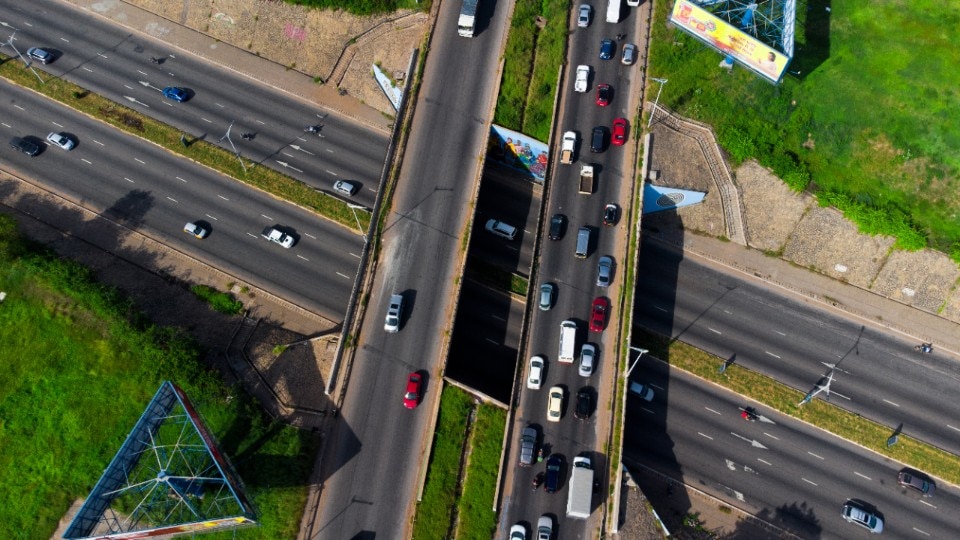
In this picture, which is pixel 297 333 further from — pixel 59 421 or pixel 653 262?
pixel 653 262

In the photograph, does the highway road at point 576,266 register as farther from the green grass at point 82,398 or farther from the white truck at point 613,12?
the green grass at point 82,398

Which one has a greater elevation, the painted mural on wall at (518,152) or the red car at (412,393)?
the painted mural on wall at (518,152)

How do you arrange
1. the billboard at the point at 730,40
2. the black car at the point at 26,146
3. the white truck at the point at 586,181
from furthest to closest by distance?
the black car at the point at 26,146, the billboard at the point at 730,40, the white truck at the point at 586,181

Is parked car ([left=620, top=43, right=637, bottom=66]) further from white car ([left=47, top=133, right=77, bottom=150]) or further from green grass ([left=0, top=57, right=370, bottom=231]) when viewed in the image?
white car ([left=47, top=133, right=77, bottom=150])

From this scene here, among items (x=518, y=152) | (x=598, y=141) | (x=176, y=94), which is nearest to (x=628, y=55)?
(x=598, y=141)

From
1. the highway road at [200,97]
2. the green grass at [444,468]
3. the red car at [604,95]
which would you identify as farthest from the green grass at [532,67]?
the green grass at [444,468]
